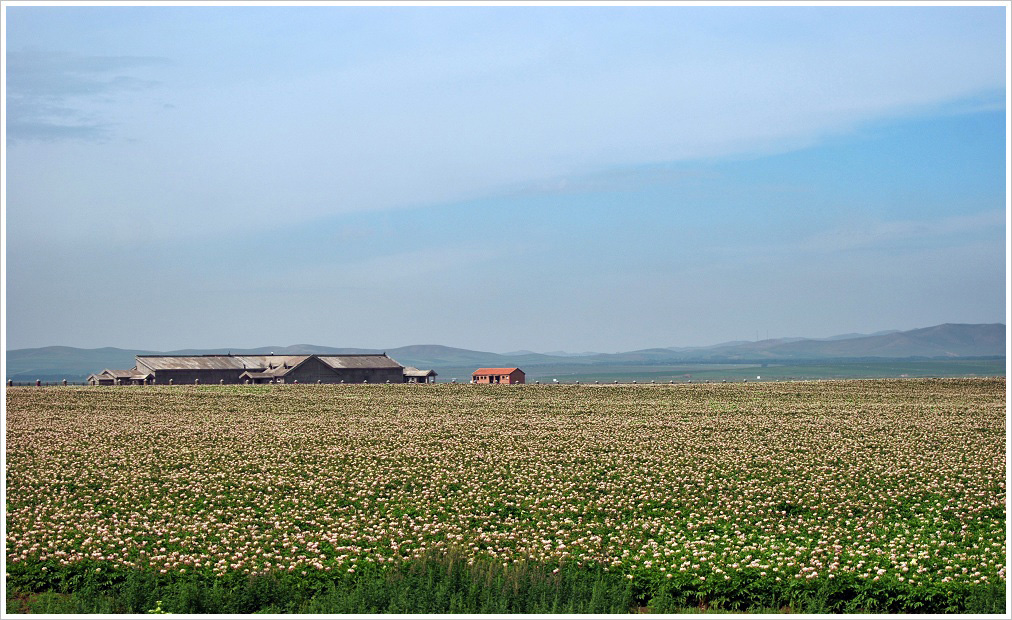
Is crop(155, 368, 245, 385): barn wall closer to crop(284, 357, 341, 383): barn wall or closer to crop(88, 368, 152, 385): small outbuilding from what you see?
crop(88, 368, 152, 385): small outbuilding

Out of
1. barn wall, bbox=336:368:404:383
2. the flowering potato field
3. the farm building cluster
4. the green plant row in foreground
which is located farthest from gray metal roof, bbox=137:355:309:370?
the green plant row in foreground

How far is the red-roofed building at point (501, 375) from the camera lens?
124875 millimetres

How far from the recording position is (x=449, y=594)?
14.1m

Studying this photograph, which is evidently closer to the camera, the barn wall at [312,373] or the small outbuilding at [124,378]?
the barn wall at [312,373]

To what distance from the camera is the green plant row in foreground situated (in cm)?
1367

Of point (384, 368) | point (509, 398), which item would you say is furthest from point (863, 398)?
point (384, 368)

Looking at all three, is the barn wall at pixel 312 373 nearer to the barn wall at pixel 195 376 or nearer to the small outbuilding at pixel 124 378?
the barn wall at pixel 195 376

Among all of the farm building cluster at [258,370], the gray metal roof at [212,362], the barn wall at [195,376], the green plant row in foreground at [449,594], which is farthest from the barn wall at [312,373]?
the green plant row in foreground at [449,594]

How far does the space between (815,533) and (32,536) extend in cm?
1464

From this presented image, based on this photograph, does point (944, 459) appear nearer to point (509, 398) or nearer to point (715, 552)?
point (715, 552)

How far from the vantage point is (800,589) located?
14844mm

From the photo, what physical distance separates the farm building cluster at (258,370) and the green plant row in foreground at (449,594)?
98.0m

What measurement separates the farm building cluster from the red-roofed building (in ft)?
44.0

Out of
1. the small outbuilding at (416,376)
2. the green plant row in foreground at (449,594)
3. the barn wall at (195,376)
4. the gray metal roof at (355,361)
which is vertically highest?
the gray metal roof at (355,361)
